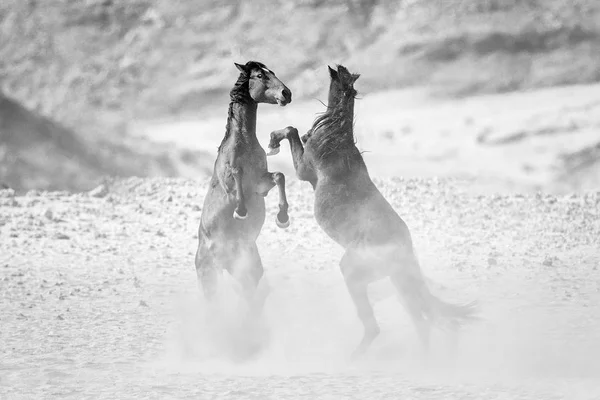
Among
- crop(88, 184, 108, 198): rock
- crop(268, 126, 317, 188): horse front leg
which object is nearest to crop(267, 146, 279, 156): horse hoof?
crop(268, 126, 317, 188): horse front leg

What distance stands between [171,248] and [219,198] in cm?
755

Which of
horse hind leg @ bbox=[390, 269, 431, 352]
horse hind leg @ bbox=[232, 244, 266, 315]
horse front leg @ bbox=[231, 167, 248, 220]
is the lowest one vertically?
horse hind leg @ bbox=[390, 269, 431, 352]

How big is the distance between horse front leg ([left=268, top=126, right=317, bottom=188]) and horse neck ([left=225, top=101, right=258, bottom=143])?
27cm

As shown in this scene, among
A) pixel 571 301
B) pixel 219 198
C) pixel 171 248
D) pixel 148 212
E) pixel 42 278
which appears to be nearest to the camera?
pixel 219 198

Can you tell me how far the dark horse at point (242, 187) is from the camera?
12.2 meters

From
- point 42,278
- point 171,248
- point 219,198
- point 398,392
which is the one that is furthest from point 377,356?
point 171,248

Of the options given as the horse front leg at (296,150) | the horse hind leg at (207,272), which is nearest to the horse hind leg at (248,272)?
the horse hind leg at (207,272)

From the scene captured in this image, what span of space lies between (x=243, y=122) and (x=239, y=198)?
36.1 inches

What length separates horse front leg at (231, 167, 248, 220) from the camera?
1189 cm

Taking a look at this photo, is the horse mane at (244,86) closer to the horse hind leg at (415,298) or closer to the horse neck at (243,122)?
the horse neck at (243,122)

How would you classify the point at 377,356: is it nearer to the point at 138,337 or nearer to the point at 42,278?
the point at 138,337

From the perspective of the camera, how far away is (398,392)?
1070 cm

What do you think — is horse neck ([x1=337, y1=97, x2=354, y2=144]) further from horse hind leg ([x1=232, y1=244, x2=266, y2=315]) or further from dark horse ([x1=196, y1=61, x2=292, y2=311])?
horse hind leg ([x1=232, y1=244, x2=266, y2=315])

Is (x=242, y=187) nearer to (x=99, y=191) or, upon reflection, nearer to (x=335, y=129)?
(x=335, y=129)
